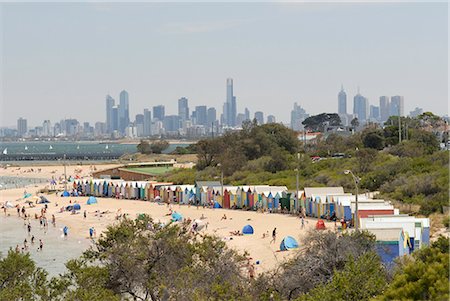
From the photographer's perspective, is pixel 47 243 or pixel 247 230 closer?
pixel 247 230

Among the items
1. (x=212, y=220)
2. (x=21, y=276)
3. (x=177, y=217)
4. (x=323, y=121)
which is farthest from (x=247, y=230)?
(x=323, y=121)

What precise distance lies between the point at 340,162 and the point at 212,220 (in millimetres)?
14465

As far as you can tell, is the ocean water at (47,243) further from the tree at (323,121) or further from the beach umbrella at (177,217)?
the tree at (323,121)

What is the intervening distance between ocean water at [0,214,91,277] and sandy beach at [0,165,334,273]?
91cm

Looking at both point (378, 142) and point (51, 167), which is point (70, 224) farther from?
point (51, 167)

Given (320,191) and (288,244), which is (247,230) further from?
(320,191)

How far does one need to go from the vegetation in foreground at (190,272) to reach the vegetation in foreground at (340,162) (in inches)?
497

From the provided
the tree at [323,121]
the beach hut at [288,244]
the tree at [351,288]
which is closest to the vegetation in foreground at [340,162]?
the beach hut at [288,244]

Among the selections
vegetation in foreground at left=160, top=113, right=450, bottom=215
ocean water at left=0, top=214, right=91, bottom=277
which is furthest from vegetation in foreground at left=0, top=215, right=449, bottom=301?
vegetation in foreground at left=160, top=113, right=450, bottom=215

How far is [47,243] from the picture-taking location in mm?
27672

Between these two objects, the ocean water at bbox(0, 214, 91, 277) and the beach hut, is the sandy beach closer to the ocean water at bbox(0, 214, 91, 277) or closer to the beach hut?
the beach hut

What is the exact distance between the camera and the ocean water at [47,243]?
907 inches

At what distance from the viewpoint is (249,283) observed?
12961 millimetres

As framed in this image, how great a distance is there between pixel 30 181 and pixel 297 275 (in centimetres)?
5292
